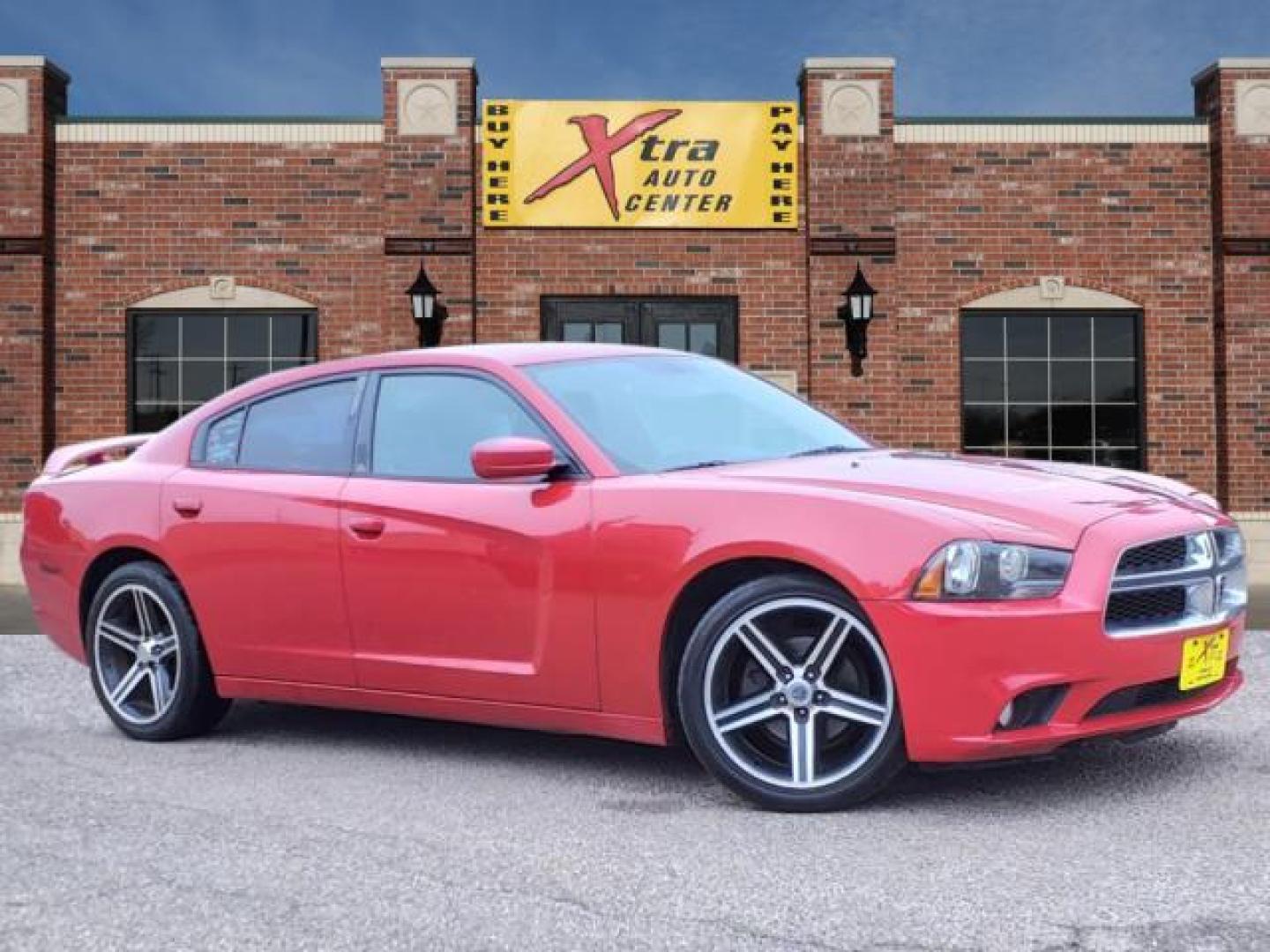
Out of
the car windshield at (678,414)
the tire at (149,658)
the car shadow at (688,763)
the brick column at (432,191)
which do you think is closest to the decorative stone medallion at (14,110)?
the brick column at (432,191)

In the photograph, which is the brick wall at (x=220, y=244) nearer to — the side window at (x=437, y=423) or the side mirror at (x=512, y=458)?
the side window at (x=437, y=423)

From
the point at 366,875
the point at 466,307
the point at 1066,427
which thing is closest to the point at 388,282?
the point at 466,307

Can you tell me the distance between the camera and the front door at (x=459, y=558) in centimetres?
494

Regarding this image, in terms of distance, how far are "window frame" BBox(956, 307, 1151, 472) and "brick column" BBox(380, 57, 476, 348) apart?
5.40 metres

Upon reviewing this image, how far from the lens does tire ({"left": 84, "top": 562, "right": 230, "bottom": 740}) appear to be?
19.7 ft

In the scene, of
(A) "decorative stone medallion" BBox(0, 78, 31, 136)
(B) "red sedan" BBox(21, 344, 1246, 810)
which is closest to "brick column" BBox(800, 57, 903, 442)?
(A) "decorative stone medallion" BBox(0, 78, 31, 136)

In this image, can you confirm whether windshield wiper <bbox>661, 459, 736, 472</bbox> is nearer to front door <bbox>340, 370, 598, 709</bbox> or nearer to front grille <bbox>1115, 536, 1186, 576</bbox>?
front door <bbox>340, 370, 598, 709</bbox>

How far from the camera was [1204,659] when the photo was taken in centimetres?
468

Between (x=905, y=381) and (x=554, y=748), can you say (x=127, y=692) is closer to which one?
(x=554, y=748)

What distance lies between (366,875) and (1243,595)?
2.92m

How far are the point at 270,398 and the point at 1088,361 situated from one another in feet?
42.6

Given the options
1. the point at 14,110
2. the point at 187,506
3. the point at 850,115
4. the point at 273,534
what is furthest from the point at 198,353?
the point at 273,534

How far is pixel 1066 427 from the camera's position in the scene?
Result: 17.3 m

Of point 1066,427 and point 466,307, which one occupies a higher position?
point 466,307
